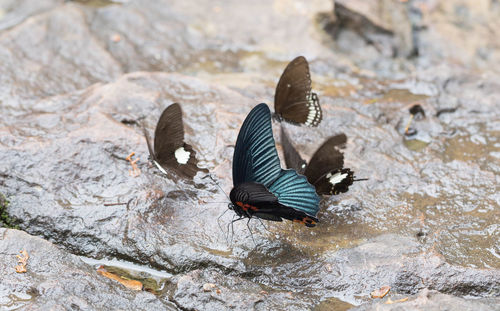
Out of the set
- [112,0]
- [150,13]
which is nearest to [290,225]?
[150,13]

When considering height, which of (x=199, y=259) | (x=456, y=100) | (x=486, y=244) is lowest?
(x=199, y=259)

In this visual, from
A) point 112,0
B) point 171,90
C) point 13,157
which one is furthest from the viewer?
point 112,0

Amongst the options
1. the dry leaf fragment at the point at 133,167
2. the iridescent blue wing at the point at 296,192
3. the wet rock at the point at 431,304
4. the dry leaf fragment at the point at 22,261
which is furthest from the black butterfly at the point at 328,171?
the dry leaf fragment at the point at 22,261

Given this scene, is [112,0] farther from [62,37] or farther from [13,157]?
[13,157]

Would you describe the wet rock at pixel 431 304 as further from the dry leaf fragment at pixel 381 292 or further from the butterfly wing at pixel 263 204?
the butterfly wing at pixel 263 204

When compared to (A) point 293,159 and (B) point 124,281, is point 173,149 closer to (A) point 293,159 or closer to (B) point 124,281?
(A) point 293,159

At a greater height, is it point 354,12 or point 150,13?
point 354,12

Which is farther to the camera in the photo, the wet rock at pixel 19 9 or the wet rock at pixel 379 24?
the wet rock at pixel 379 24
